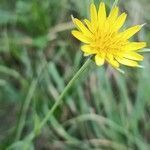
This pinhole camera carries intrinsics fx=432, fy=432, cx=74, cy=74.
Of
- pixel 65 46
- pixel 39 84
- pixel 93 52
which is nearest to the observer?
pixel 93 52

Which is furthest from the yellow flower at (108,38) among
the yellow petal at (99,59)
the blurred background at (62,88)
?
the blurred background at (62,88)

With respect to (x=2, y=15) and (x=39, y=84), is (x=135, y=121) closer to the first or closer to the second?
(x=39, y=84)

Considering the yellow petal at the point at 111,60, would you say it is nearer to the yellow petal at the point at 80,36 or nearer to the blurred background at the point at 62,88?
the yellow petal at the point at 80,36

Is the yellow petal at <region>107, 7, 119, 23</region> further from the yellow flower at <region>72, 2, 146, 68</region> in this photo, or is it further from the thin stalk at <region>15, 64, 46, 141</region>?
the thin stalk at <region>15, 64, 46, 141</region>

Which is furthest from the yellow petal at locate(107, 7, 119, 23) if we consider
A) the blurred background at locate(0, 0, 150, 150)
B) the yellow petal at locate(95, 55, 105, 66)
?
the blurred background at locate(0, 0, 150, 150)

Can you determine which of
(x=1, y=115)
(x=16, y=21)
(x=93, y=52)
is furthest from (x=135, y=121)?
(x=93, y=52)

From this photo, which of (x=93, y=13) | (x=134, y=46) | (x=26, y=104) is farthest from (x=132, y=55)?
(x=26, y=104)
